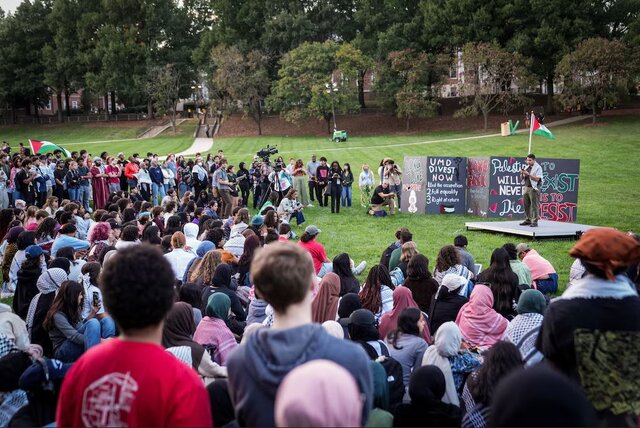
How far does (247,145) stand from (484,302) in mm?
42234

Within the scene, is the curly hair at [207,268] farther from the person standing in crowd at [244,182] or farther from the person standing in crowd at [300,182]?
the person standing in crowd at [300,182]

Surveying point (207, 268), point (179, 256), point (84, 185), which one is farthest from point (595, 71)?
point (207, 268)

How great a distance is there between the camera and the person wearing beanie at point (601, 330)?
11.0 feet

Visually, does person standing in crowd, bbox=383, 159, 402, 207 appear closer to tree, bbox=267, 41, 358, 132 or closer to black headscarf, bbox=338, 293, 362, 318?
black headscarf, bbox=338, 293, 362, 318

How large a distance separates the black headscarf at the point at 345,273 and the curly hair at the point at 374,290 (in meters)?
0.56

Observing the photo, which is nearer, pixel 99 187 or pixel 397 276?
pixel 397 276

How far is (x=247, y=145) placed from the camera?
48.0 meters

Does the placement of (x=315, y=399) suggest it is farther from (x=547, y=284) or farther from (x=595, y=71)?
(x=595, y=71)

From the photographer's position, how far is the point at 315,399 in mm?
2113

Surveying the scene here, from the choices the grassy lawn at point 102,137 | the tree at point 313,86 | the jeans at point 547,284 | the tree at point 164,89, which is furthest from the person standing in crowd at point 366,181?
the tree at point 164,89

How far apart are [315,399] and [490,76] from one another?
5102 centimetres

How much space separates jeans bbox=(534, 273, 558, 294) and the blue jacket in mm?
14709

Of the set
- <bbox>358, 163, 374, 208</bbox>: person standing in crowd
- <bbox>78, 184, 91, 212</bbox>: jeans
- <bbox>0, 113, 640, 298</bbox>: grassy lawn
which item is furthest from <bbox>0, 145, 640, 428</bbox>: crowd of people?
<bbox>358, 163, 374, 208</bbox>: person standing in crowd

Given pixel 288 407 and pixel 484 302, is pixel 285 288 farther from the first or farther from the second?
pixel 484 302
